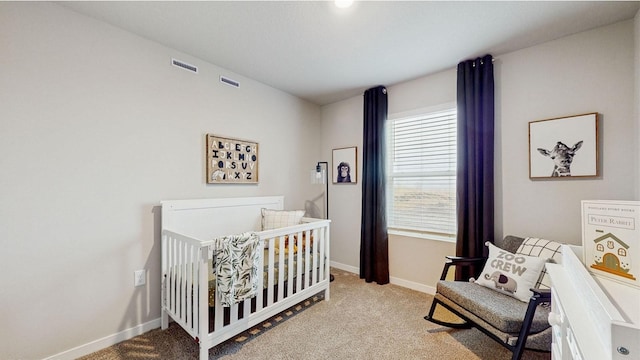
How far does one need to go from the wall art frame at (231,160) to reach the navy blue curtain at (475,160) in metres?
2.19

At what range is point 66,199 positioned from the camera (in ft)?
5.66

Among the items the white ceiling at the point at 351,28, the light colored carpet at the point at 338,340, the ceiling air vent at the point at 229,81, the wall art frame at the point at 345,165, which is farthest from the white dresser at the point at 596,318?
the ceiling air vent at the point at 229,81

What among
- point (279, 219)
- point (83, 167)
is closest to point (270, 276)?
point (279, 219)

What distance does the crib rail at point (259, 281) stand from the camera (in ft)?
5.52

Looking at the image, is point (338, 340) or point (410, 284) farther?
point (410, 284)

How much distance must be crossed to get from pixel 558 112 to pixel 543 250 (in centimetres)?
114

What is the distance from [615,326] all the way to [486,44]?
2382 millimetres

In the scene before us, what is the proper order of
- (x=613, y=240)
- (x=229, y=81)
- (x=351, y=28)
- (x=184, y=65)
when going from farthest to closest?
(x=229, y=81) < (x=184, y=65) < (x=351, y=28) < (x=613, y=240)

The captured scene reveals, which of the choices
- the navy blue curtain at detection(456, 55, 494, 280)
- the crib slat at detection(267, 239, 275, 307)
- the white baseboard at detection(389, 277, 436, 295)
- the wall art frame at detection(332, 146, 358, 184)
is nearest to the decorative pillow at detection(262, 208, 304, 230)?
the crib slat at detection(267, 239, 275, 307)

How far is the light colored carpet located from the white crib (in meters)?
0.14

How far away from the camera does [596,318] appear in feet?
2.04

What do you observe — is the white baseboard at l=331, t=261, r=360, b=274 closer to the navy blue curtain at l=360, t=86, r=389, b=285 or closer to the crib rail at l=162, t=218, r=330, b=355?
the navy blue curtain at l=360, t=86, r=389, b=285

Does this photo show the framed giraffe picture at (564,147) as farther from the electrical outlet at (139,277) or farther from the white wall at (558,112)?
the electrical outlet at (139,277)

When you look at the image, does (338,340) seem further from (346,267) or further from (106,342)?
(106,342)
